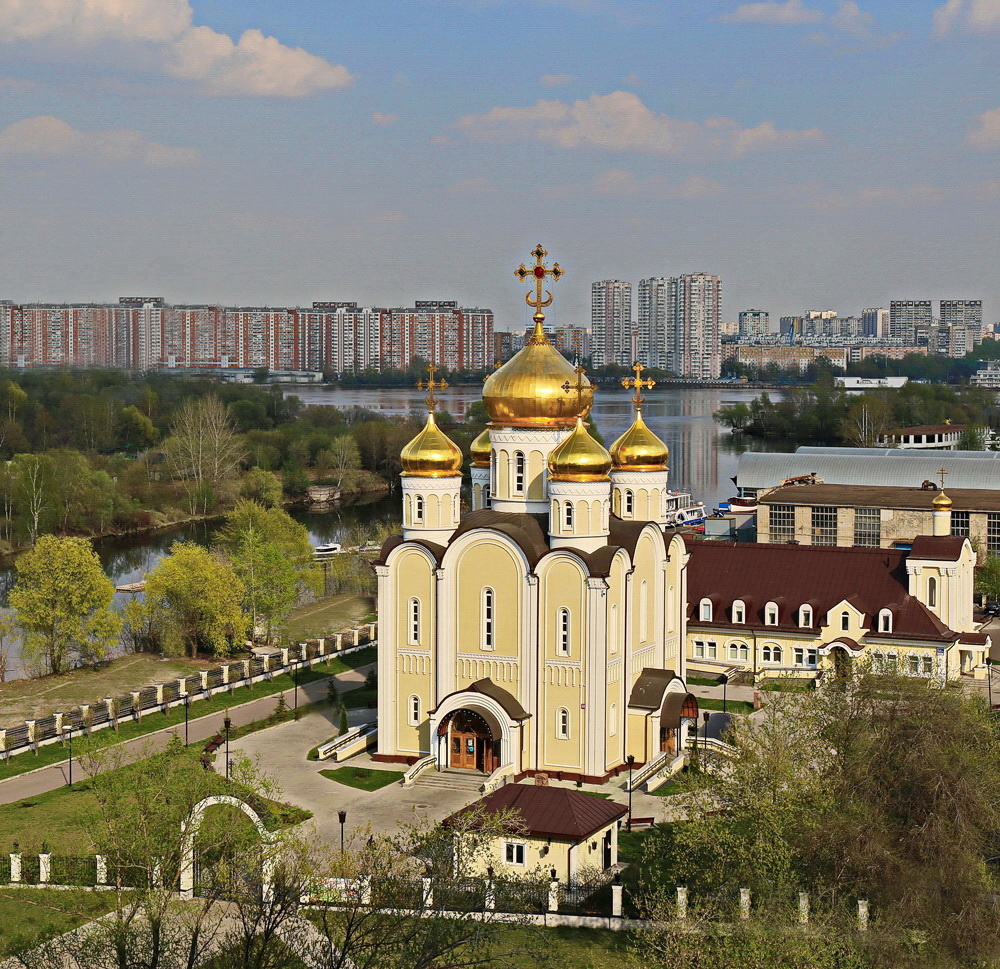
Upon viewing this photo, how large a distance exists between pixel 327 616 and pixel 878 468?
60.7 ft

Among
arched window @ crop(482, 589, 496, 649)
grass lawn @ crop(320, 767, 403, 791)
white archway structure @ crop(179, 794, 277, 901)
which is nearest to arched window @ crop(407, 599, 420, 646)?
arched window @ crop(482, 589, 496, 649)

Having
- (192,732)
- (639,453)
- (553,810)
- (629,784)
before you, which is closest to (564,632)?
(629,784)

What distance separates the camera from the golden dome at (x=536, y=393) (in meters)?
20.8

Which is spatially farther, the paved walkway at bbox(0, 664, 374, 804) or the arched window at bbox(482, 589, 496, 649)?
the arched window at bbox(482, 589, 496, 649)

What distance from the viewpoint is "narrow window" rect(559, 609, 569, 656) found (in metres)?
19.5

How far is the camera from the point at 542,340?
21.4 metres

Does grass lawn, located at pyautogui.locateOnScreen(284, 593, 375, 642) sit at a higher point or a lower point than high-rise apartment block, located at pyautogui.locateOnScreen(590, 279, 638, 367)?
lower

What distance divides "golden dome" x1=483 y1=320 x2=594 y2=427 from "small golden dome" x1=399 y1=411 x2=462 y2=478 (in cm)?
83

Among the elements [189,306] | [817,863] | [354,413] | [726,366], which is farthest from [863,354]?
[817,863]

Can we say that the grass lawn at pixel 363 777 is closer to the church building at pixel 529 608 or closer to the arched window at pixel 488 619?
the church building at pixel 529 608

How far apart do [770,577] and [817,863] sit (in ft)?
43.7

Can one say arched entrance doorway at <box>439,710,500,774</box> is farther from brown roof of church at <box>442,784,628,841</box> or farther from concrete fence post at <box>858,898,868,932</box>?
concrete fence post at <box>858,898,868,932</box>

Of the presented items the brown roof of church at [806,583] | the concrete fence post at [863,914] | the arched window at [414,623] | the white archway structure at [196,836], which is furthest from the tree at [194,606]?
the concrete fence post at [863,914]

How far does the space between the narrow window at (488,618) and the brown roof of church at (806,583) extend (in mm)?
7298
